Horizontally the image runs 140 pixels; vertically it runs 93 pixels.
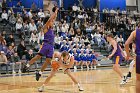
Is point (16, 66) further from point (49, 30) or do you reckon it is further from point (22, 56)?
point (49, 30)

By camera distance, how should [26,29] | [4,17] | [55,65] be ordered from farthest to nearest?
1. [26,29]
2. [4,17]
3. [55,65]

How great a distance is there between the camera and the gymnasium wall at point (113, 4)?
3209 centimetres

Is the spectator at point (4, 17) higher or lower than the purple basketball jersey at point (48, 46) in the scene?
higher

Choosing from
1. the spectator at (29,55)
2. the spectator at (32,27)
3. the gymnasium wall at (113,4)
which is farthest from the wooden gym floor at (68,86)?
the gymnasium wall at (113,4)

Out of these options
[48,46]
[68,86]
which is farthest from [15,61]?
[48,46]

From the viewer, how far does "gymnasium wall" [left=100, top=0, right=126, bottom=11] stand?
32.1 m

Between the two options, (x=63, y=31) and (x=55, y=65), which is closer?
(x=55, y=65)

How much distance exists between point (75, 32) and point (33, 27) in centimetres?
390

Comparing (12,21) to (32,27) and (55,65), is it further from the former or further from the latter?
(55,65)

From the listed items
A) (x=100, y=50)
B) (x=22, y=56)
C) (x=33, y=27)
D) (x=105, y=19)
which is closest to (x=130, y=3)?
(x=105, y=19)

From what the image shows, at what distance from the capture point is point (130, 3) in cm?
3419

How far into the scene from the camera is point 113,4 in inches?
1287

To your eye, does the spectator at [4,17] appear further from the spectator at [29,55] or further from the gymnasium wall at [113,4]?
the gymnasium wall at [113,4]

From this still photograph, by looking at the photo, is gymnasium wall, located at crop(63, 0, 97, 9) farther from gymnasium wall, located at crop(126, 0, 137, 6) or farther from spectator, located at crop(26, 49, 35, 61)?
spectator, located at crop(26, 49, 35, 61)
